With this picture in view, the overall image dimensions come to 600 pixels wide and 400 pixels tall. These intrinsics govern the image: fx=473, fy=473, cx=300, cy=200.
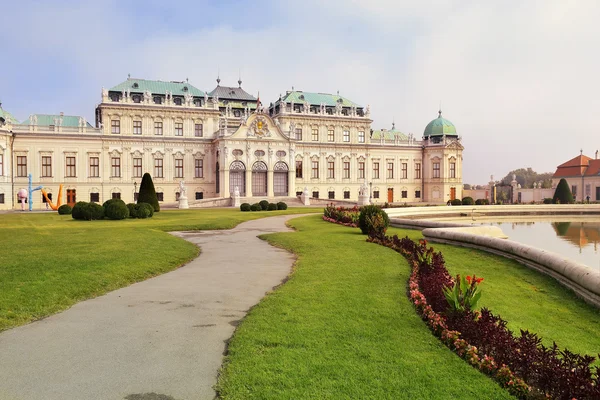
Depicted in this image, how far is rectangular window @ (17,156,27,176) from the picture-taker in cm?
5303

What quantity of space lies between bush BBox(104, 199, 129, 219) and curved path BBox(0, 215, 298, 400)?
20.4 metres

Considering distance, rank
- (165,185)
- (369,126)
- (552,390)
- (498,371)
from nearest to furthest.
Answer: (552,390)
(498,371)
(165,185)
(369,126)

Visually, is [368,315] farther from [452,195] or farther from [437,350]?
[452,195]

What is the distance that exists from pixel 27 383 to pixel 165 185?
55.0 metres

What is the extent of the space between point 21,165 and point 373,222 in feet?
158

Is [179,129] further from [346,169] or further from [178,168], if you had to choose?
[346,169]

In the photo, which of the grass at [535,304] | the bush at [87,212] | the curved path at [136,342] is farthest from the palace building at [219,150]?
the curved path at [136,342]

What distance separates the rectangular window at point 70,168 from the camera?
55.0m

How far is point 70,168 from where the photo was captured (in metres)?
55.1

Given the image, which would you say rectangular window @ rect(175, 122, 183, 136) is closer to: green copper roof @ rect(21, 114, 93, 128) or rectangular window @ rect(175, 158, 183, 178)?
rectangular window @ rect(175, 158, 183, 178)

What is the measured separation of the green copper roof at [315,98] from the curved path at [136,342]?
5612 cm

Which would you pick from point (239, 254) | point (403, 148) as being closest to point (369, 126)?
point (403, 148)

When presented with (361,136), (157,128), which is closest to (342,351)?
(157,128)

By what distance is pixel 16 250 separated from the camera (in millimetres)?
14992
